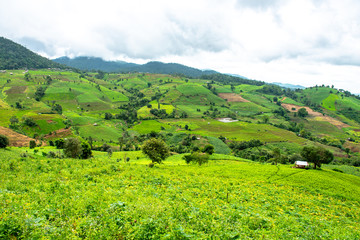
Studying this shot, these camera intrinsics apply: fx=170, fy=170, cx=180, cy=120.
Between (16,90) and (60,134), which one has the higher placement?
(16,90)

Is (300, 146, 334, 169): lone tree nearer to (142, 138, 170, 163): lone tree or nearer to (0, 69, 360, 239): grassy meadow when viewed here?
(0, 69, 360, 239): grassy meadow

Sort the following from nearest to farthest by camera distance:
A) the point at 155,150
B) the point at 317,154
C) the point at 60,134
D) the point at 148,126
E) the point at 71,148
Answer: the point at 155,150 → the point at 317,154 → the point at 71,148 → the point at 60,134 → the point at 148,126

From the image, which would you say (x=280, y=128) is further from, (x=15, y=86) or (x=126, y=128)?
(x=15, y=86)

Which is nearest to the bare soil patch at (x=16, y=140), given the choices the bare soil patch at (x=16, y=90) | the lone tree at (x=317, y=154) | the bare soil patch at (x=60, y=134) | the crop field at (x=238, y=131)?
the bare soil patch at (x=60, y=134)

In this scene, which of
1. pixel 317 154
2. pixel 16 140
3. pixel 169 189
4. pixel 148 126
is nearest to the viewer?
pixel 169 189

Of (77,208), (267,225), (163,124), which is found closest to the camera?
(77,208)

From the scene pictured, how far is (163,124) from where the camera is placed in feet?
556

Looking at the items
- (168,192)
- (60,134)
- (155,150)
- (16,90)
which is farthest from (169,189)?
(16,90)

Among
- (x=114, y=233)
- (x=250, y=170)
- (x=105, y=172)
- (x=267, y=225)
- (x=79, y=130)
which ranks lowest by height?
(x=79, y=130)

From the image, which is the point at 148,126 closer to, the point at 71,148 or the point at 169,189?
the point at 71,148

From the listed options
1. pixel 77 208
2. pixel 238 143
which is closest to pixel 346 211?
pixel 77 208

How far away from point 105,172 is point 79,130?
393ft

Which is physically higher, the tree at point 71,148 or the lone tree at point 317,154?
the lone tree at point 317,154

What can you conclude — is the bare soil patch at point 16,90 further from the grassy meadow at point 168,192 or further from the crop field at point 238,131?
the crop field at point 238,131
